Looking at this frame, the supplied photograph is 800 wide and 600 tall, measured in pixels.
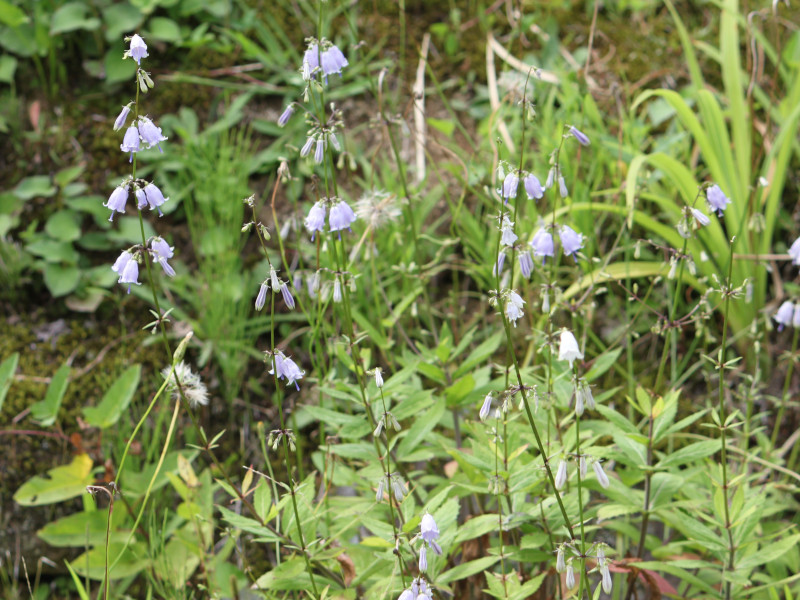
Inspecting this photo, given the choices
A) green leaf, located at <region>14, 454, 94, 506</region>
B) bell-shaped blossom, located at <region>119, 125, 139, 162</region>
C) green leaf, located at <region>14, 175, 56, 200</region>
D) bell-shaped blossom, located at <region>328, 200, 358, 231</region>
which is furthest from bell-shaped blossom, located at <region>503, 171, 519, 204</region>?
green leaf, located at <region>14, 175, 56, 200</region>

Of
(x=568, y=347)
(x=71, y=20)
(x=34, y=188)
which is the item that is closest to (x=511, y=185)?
(x=568, y=347)

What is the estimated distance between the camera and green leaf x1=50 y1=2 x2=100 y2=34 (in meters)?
4.16

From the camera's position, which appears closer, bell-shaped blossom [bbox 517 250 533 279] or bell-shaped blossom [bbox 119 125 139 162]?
bell-shaped blossom [bbox 119 125 139 162]

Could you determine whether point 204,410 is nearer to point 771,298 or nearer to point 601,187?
point 601,187

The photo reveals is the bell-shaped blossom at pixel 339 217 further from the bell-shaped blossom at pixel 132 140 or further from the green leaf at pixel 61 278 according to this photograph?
the green leaf at pixel 61 278

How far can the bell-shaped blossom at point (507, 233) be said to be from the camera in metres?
1.89

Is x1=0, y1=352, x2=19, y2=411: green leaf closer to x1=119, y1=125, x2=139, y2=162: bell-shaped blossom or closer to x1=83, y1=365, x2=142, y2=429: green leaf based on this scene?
x1=83, y1=365, x2=142, y2=429: green leaf

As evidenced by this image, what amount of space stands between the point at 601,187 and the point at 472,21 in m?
1.49

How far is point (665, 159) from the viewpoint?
3.22m

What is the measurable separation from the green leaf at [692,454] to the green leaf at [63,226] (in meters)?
2.92

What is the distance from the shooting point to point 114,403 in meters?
3.07

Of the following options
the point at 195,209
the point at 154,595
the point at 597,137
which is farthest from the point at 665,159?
the point at 154,595

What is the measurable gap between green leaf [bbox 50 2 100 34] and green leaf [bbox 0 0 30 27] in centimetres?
15

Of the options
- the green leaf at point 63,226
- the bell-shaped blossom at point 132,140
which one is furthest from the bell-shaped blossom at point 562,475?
the green leaf at point 63,226
